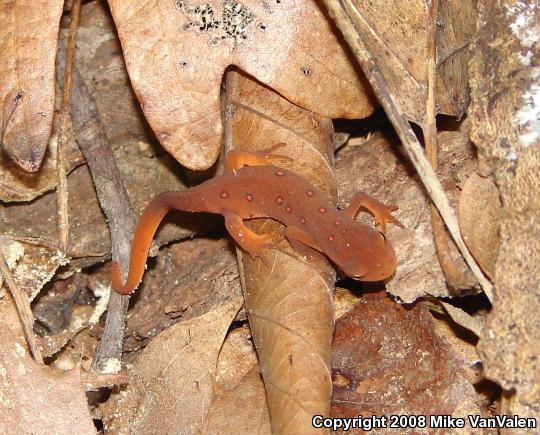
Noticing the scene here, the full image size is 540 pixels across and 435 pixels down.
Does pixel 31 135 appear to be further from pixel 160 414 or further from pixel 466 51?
pixel 466 51

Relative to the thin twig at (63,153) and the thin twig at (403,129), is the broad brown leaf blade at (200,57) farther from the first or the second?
the thin twig at (63,153)

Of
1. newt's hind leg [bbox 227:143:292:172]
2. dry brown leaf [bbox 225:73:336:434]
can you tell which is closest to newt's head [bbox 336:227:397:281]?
dry brown leaf [bbox 225:73:336:434]

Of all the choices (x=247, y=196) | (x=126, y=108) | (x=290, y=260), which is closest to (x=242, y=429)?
(x=290, y=260)

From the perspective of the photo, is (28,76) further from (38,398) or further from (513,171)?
(513,171)

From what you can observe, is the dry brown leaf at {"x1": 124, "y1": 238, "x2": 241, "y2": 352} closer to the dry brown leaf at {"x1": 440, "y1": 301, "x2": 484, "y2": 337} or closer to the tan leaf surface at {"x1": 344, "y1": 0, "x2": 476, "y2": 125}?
the dry brown leaf at {"x1": 440, "y1": 301, "x2": 484, "y2": 337}

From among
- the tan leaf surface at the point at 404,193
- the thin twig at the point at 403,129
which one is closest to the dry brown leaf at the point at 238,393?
the tan leaf surface at the point at 404,193
